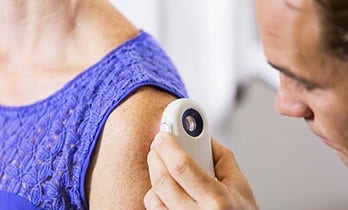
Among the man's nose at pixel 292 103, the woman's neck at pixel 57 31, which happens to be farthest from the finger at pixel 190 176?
the woman's neck at pixel 57 31

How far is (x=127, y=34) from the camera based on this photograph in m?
1.14

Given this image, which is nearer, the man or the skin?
the man

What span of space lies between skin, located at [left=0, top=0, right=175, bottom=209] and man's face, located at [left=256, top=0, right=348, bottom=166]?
0.82ft

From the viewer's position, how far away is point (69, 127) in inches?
43.1

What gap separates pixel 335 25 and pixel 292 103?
4.8 inches

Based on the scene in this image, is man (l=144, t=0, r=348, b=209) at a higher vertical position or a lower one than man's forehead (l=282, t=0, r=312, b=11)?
lower

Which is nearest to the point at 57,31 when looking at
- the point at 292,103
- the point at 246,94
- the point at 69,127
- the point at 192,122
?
the point at 69,127

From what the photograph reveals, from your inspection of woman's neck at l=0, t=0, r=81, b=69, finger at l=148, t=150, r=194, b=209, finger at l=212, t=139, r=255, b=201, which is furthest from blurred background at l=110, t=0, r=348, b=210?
finger at l=148, t=150, r=194, b=209

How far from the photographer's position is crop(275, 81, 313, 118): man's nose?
0.82 metres

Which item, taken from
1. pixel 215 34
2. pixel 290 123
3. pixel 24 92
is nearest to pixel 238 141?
pixel 290 123

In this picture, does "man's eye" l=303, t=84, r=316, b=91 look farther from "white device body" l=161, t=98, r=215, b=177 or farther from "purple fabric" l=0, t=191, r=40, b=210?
"purple fabric" l=0, t=191, r=40, b=210

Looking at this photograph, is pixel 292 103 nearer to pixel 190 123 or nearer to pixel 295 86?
pixel 295 86

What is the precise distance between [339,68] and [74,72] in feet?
1.59

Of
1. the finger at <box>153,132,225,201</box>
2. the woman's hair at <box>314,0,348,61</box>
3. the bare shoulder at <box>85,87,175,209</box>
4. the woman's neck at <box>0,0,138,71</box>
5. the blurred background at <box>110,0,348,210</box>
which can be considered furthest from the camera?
the blurred background at <box>110,0,348,210</box>
